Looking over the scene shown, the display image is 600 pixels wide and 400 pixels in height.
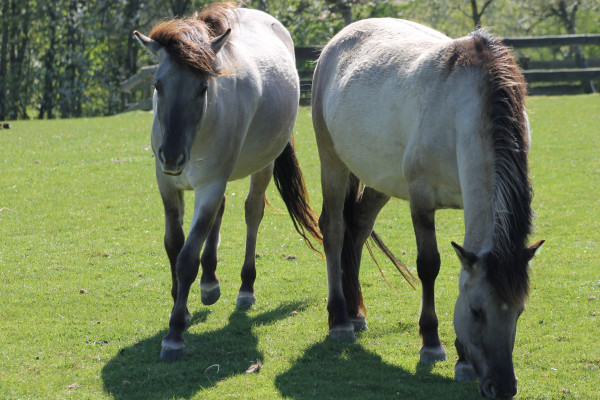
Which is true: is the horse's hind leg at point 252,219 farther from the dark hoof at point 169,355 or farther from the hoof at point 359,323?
the dark hoof at point 169,355

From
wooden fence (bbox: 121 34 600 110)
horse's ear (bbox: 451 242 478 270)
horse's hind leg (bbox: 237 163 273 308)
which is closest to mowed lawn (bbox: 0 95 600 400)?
horse's hind leg (bbox: 237 163 273 308)

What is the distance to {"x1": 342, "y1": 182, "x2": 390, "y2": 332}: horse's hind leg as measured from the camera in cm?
595

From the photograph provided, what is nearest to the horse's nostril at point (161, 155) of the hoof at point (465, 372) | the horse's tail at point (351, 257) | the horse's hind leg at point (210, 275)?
the horse's hind leg at point (210, 275)

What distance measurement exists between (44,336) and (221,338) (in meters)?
1.31

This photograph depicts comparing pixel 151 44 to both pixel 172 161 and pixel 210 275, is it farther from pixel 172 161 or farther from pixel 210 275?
pixel 210 275

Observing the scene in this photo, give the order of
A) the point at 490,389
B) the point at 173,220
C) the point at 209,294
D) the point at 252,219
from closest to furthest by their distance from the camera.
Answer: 1. the point at 490,389
2. the point at 173,220
3. the point at 209,294
4. the point at 252,219

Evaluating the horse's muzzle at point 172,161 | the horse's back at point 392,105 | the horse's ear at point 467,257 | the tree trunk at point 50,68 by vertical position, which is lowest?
the tree trunk at point 50,68

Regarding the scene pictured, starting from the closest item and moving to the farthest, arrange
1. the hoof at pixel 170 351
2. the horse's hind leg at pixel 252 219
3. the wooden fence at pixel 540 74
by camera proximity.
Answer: the hoof at pixel 170 351
the horse's hind leg at pixel 252 219
the wooden fence at pixel 540 74

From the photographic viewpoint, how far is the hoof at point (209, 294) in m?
6.11

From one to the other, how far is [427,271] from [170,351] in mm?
1826

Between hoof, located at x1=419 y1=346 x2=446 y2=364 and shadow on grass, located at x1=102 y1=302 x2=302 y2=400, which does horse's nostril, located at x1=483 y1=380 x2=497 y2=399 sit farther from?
shadow on grass, located at x1=102 y1=302 x2=302 y2=400

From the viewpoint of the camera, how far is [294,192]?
23.2 feet

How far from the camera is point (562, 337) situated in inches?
213

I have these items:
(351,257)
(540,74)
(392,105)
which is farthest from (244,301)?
(540,74)
